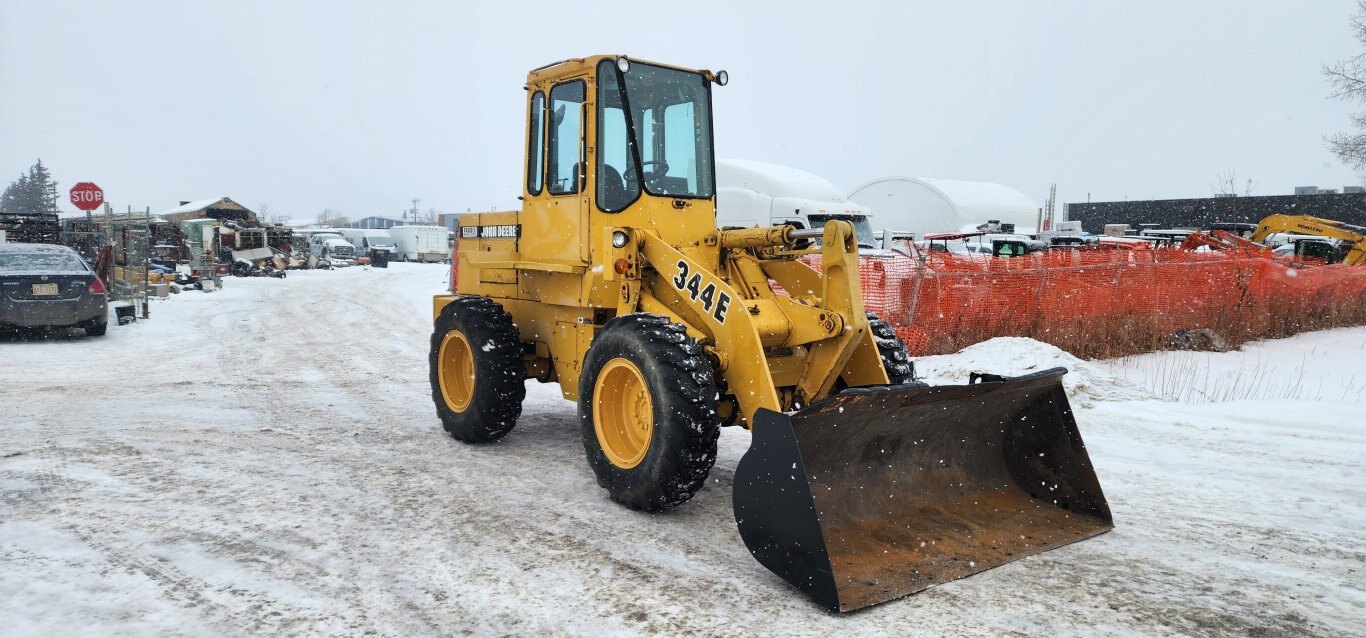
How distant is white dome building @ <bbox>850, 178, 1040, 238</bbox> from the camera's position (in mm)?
42250

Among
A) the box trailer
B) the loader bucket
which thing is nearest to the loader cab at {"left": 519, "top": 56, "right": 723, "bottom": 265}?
the loader bucket

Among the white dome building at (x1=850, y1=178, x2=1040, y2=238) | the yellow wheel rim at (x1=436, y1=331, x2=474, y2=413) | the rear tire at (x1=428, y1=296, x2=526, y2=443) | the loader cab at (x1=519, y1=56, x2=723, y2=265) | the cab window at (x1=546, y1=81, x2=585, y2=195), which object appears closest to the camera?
the loader cab at (x1=519, y1=56, x2=723, y2=265)

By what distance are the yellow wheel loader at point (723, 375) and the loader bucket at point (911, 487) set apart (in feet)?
0.04

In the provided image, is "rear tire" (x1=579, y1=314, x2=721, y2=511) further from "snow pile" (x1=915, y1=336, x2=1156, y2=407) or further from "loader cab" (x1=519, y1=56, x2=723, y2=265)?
"snow pile" (x1=915, y1=336, x2=1156, y2=407)

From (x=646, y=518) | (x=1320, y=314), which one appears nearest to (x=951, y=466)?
(x=646, y=518)

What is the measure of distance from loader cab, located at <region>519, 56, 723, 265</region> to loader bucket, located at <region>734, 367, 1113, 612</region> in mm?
2174

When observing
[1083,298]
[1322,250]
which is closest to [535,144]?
[1083,298]

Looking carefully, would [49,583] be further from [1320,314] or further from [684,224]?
[1320,314]

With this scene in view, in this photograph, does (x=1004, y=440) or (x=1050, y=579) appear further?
(x=1004, y=440)

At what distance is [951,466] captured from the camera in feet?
16.3

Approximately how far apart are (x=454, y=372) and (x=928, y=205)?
38.8 meters

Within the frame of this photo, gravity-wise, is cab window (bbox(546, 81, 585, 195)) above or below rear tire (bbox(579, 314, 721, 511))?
above

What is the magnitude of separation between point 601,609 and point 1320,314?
49.2ft

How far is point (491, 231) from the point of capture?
7.30 m
